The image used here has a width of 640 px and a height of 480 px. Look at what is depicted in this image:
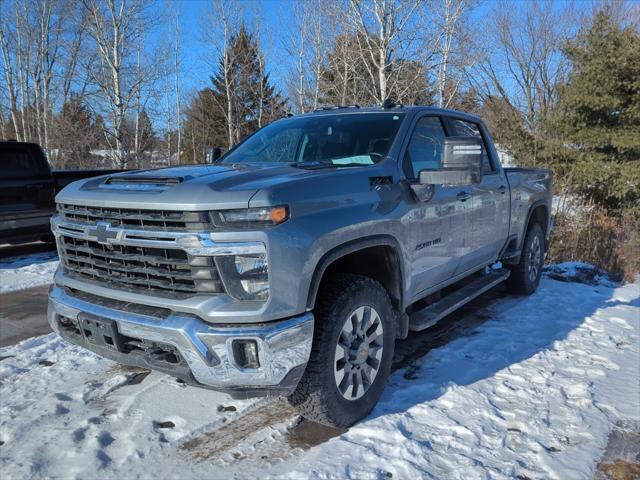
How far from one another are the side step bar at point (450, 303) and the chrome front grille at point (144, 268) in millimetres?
1680

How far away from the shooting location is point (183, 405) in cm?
323

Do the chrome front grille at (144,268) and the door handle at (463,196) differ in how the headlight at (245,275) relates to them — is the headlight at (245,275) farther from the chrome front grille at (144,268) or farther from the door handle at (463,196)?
the door handle at (463,196)

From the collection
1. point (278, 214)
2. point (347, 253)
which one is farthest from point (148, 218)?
point (347, 253)

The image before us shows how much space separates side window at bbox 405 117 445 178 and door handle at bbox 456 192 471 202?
0.29 meters

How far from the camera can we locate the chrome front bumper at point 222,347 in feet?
7.83

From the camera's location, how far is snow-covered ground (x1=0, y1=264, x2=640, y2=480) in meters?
2.62

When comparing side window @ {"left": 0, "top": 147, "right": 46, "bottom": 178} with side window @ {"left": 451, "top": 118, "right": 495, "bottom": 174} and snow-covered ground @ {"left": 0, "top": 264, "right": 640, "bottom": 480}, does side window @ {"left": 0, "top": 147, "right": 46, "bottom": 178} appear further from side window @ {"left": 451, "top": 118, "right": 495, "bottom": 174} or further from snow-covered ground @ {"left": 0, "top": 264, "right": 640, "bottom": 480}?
side window @ {"left": 451, "top": 118, "right": 495, "bottom": 174}

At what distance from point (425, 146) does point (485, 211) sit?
1.05 meters

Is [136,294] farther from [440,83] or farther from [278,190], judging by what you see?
[440,83]

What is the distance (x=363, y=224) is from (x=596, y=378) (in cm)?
232

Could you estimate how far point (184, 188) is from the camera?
8.32ft

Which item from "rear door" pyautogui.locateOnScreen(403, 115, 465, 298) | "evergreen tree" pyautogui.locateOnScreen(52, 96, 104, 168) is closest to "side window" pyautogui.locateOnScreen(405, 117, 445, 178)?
"rear door" pyautogui.locateOnScreen(403, 115, 465, 298)

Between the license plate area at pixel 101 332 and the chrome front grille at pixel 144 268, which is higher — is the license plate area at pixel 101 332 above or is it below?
below

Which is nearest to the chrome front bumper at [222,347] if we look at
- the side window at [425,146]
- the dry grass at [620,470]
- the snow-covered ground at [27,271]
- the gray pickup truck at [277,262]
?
the gray pickup truck at [277,262]
